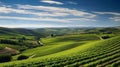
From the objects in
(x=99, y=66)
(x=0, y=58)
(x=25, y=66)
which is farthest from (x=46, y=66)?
(x=0, y=58)

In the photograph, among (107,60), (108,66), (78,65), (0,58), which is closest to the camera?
(108,66)

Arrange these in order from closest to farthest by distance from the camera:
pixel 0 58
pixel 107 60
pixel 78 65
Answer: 1. pixel 78 65
2. pixel 107 60
3. pixel 0 58

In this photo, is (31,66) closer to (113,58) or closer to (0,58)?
(113,58)

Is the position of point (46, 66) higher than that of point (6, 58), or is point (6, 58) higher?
point (46, 66)

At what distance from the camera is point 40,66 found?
2248 inches

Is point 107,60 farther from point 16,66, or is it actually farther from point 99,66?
point 16,66

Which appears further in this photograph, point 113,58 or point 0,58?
point 0,58

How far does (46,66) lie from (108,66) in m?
16.0

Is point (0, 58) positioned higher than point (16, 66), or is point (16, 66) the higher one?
point (16, 66)

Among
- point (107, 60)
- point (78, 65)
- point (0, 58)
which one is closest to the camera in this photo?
point (78, 65)

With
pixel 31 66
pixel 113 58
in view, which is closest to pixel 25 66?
pixel 31 66

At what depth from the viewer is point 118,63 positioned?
51250 mm

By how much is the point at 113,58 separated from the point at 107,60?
3.97 meters

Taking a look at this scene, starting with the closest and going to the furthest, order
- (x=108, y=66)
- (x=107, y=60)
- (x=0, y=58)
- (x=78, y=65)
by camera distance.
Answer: (x=108, y=66) → (x=78, y=65) → (x=107, y=60) → (x=0, y=58)
